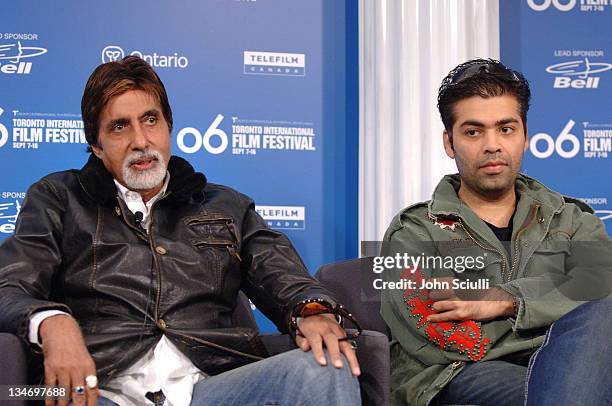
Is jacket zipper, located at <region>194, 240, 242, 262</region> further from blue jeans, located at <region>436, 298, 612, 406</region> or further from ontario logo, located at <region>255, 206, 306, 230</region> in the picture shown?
ontario logo, located at <region>255, 206, 306, 230</region>

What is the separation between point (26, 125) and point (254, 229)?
1.58m

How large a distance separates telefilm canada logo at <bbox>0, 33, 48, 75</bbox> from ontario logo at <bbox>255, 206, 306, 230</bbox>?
116 centimetres

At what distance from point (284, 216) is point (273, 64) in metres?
0.68

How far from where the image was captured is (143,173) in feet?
8.83

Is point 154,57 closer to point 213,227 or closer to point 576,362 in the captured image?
point 213,227

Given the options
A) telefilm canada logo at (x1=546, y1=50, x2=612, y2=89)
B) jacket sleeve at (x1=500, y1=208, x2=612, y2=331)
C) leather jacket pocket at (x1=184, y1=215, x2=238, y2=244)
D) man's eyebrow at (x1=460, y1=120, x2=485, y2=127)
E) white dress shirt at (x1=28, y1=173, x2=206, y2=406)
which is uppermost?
telefilm canada logo at (x1=546, y1=50, x2=612, y2=89)

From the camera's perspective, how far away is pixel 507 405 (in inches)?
93.3

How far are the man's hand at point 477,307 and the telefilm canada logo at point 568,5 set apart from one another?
2227mm

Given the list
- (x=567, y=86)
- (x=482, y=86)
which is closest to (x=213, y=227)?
(x=482, y=86)

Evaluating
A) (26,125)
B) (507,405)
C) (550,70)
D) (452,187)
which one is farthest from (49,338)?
(550,70)

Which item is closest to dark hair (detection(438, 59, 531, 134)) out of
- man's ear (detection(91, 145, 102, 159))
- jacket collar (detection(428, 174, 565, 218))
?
jacket collar (detection(428, 174, 565, 218))

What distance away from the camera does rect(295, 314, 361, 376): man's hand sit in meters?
2.15

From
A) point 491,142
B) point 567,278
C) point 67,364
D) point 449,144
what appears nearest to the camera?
point 67,364

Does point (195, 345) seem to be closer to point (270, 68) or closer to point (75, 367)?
point (75, 367)
